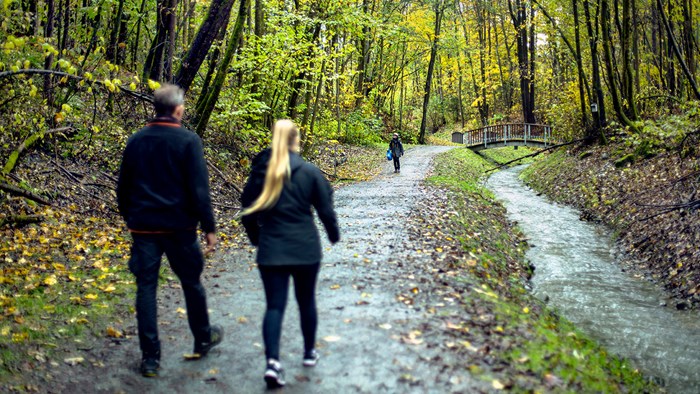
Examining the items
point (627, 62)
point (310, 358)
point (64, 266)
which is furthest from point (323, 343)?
point (627, 62)

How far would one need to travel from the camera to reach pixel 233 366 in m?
4.95

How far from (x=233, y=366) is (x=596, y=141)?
73.4ft

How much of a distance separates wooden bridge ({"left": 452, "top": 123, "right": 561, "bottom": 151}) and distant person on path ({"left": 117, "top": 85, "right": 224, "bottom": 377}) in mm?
33261

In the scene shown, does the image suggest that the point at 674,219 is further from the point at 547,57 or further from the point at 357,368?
the point at 547,57

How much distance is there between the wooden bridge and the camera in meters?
37.3

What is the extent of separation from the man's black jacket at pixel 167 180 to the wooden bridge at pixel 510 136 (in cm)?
3328

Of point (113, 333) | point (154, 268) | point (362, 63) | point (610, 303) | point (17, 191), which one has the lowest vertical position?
point (610, 303)

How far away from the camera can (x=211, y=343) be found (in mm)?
5102

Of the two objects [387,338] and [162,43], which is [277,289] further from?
[162,43]

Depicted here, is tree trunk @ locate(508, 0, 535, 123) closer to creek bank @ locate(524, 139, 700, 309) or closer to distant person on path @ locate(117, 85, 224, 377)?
creek bank @ locate(524, 139, 700, 309)

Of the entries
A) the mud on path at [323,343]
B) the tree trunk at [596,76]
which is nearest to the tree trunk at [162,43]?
the mud on path at [323,343]

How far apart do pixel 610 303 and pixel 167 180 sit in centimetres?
767

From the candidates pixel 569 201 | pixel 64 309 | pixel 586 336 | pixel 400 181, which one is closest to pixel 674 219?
pixel 586 336

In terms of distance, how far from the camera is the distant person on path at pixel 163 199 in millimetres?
4531
